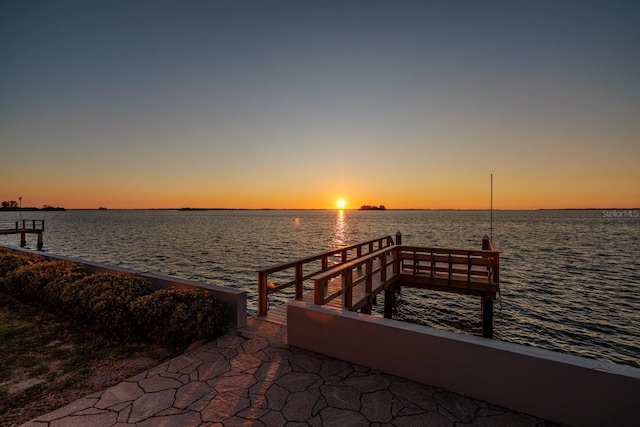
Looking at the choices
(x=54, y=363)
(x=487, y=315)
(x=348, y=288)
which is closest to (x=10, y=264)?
(x=54, y=363)

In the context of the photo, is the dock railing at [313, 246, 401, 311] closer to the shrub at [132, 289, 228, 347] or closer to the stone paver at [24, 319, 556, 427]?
the stone paver at [24, 319, 556, 427]

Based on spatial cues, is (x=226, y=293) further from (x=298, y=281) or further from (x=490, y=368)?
(x=490, y=368)

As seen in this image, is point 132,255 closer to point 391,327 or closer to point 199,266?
point 199,266

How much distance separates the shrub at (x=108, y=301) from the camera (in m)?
6.34

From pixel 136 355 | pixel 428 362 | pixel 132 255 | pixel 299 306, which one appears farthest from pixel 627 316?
pixel 132 255

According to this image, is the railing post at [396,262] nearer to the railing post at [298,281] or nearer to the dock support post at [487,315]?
the dock support post at [487,315]

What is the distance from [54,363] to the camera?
5.41 m

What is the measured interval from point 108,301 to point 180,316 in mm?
1922

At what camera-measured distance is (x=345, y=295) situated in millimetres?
7664

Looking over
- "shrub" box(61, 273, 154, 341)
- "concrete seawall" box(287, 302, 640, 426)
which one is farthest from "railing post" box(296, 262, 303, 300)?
"shrub" box(61, 273, 154, 341)

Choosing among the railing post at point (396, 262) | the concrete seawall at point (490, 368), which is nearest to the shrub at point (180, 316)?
the concrete seawall at point (490, 368)

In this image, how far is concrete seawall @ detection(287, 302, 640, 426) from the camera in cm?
344

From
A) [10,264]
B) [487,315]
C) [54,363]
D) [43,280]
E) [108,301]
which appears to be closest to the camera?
[54,363]

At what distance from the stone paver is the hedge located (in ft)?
2.46
